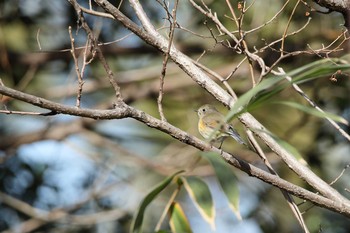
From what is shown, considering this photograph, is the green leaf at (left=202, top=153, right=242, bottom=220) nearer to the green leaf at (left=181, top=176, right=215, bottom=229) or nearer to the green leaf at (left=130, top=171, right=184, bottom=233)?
the green leaf at (left=181, top=176, right=215, bottom=229)

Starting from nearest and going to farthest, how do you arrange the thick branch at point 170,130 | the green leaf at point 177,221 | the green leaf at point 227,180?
the thick branch at point 170,130
the green leaf at point 227,180
the green leaf at point 177,221

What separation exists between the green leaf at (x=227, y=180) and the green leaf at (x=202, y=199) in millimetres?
144

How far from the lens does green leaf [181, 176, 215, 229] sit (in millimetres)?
1976

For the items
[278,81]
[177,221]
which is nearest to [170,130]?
[278,81]

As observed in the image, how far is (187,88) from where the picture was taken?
5.84 metres

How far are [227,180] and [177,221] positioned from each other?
0.52m

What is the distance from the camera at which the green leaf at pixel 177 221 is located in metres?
2.25

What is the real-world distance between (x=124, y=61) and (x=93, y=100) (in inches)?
19.1

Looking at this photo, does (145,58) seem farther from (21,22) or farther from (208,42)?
(21,22)

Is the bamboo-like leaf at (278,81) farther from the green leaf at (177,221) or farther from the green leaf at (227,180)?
the green leaf at (177,221)

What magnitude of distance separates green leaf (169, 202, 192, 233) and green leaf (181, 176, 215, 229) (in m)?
0.21

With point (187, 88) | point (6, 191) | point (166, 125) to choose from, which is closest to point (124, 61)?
point (187, 88)

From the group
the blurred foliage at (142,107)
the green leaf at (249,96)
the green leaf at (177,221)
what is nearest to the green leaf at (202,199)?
the green leaf at (177,221)

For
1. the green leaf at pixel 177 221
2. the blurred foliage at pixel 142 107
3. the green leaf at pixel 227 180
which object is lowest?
the green leaf at pixel 227 180
